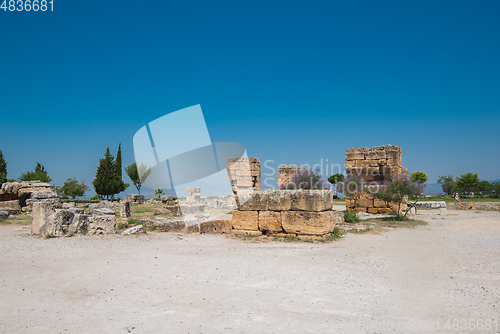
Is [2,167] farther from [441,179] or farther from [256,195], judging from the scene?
[441,179]

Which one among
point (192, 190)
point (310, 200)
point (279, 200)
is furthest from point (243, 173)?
point (192, 190)

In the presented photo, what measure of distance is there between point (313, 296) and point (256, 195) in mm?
5015

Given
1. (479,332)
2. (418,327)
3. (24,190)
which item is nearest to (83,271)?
(418,327)

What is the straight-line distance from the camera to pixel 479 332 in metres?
3.27

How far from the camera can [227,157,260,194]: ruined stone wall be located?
14766 millimetres

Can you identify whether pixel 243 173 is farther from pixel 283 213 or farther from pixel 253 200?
pixel 283 213

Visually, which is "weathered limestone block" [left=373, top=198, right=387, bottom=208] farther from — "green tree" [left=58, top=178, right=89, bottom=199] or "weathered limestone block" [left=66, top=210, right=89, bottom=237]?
"green tree" [left=58, top=178, right=89, bottom=199]

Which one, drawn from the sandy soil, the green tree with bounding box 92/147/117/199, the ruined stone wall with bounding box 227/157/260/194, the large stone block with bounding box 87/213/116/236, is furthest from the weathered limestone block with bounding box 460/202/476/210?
the green tree with bounding box 92/147/117/199

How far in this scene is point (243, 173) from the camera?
14852 millimetres

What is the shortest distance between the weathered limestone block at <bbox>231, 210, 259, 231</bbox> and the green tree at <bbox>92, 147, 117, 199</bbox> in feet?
123

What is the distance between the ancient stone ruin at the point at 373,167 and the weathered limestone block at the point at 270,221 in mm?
8676

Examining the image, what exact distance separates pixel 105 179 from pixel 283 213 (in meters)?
39.4

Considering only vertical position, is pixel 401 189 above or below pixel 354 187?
below

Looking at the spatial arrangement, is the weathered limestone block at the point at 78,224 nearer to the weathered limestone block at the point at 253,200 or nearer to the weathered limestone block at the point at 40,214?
the weathered limestone block at the point at 40,214
